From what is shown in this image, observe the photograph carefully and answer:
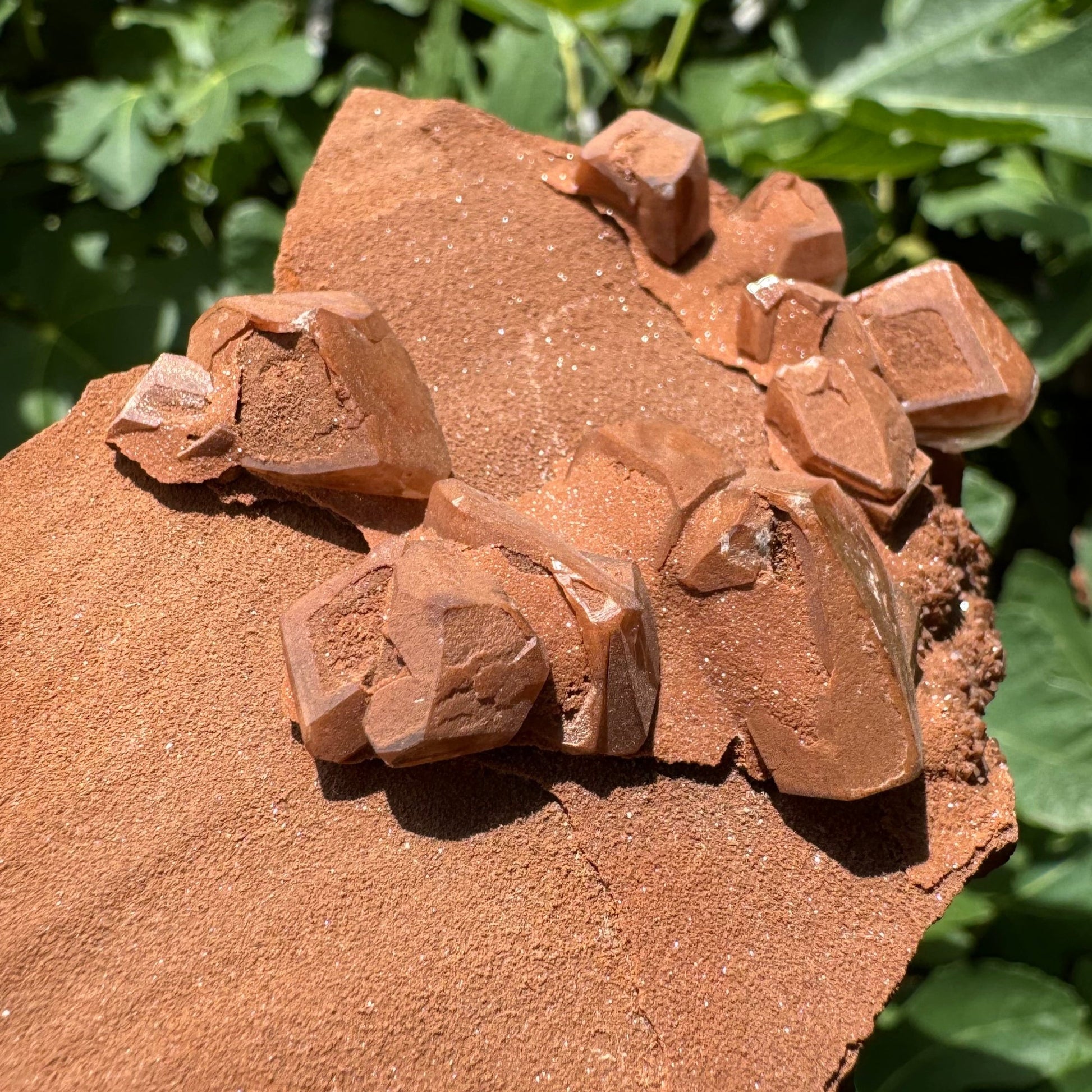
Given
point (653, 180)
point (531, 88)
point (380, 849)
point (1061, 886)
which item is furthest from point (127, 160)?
point (1061, 886)

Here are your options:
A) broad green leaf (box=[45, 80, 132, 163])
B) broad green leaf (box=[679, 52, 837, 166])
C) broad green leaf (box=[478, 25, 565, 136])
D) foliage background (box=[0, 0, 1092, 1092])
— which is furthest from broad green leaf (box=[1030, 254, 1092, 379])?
broad green leaf (box=[45, 80, 132, 163])

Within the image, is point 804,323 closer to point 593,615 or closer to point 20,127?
point 593,615

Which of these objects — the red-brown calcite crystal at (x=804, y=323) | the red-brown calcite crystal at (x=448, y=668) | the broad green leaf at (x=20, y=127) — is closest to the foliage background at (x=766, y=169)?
the broad green leaf at (x=20, y=127)

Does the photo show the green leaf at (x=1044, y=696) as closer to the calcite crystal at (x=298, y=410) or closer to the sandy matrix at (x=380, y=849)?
the sandy matrix at (x=380, y=849)

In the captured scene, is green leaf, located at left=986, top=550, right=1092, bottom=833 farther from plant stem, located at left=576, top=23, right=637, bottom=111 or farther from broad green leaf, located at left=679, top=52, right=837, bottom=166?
plant stem, located at left=576, top=23, right=637, bottom=111

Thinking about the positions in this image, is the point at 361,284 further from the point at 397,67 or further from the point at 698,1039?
the point at 397,67

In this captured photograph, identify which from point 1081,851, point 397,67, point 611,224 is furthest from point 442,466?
point 1081,851
